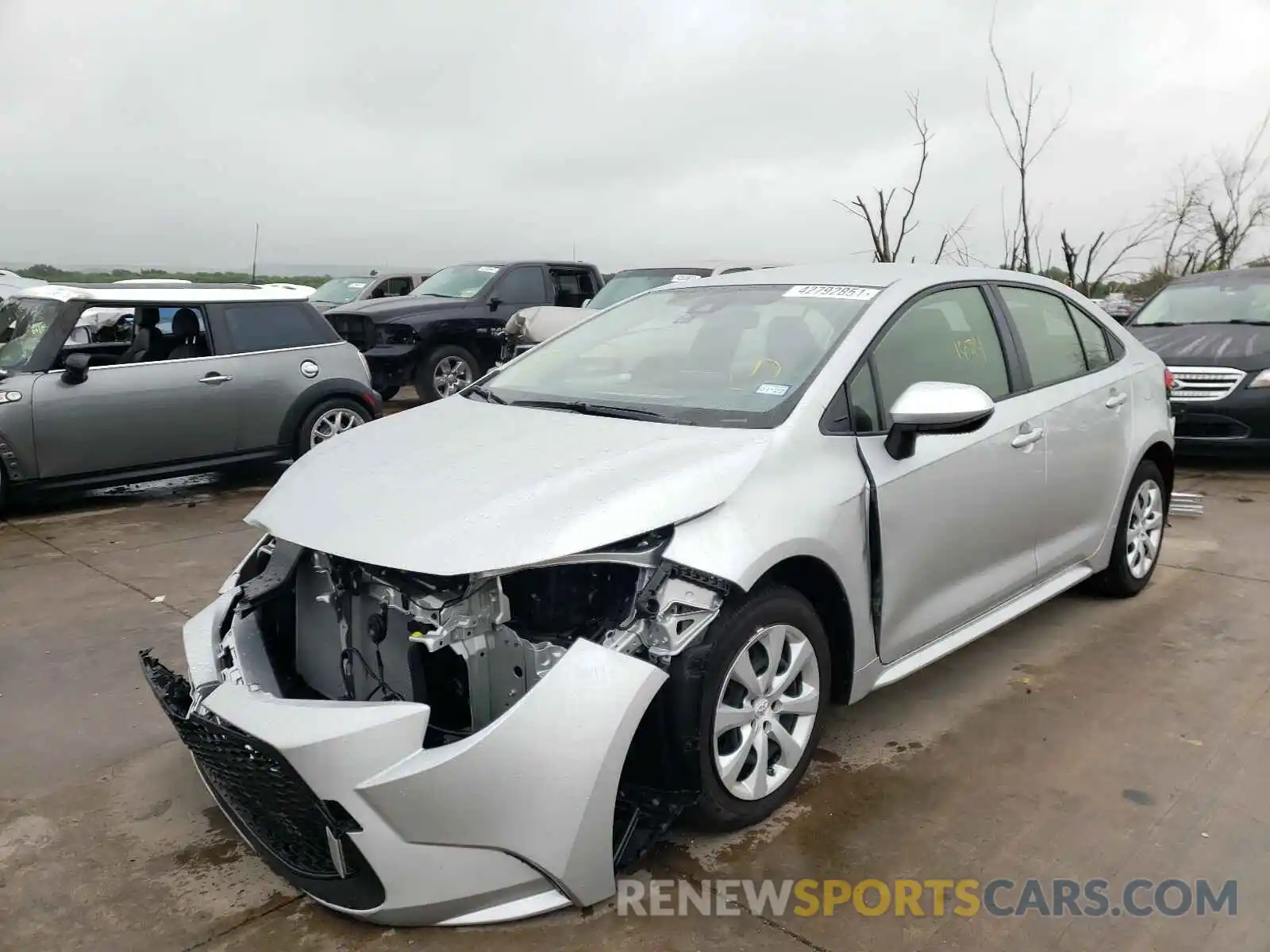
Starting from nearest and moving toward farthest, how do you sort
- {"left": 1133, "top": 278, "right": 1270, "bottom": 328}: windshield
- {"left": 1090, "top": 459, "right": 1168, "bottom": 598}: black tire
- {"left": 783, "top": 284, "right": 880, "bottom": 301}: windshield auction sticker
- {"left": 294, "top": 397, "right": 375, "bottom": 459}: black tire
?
{"left": 783, "top": 284, "right": 880, "bottom": 301}: windshield auction sticker
{"left": 1090, "top": 459, "right": 1168, "bottom": 598}: black tire
{"left": 294, "top": 397, "right": 375, "bottom": 459}: black tire
{"left": 1133, "top": 278, "right": 1270, "bottom": 328}: windshield

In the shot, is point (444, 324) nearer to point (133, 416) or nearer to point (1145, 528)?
point (133, 416)

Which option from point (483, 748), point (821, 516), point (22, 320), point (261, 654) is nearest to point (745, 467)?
point (821, 516)

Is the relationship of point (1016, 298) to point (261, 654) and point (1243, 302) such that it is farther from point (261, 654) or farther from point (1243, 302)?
point (1243, 302)

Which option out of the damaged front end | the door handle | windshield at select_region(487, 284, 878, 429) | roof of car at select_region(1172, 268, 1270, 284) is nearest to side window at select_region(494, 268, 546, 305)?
roof of car at select_region(1172, 268, 1270, 284)

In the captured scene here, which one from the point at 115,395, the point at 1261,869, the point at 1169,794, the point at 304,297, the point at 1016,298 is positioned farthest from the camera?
the point at 304,297

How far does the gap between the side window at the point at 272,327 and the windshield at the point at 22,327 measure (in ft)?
3.69

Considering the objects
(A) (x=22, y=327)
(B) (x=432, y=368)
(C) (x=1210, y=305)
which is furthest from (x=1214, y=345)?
(A) (x=22, y=327)

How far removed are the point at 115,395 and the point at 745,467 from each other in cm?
560

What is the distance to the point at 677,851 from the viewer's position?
109 inches

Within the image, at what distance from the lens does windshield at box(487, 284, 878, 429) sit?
10.5 ft

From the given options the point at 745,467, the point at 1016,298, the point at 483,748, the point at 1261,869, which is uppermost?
the point at 1016,298

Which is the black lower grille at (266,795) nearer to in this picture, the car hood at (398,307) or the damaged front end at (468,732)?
the damaged front end at (468,732)

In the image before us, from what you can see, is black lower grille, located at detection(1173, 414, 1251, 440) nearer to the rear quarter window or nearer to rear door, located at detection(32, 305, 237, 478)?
the rear quarter window

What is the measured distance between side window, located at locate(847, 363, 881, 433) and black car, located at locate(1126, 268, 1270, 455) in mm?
5902
